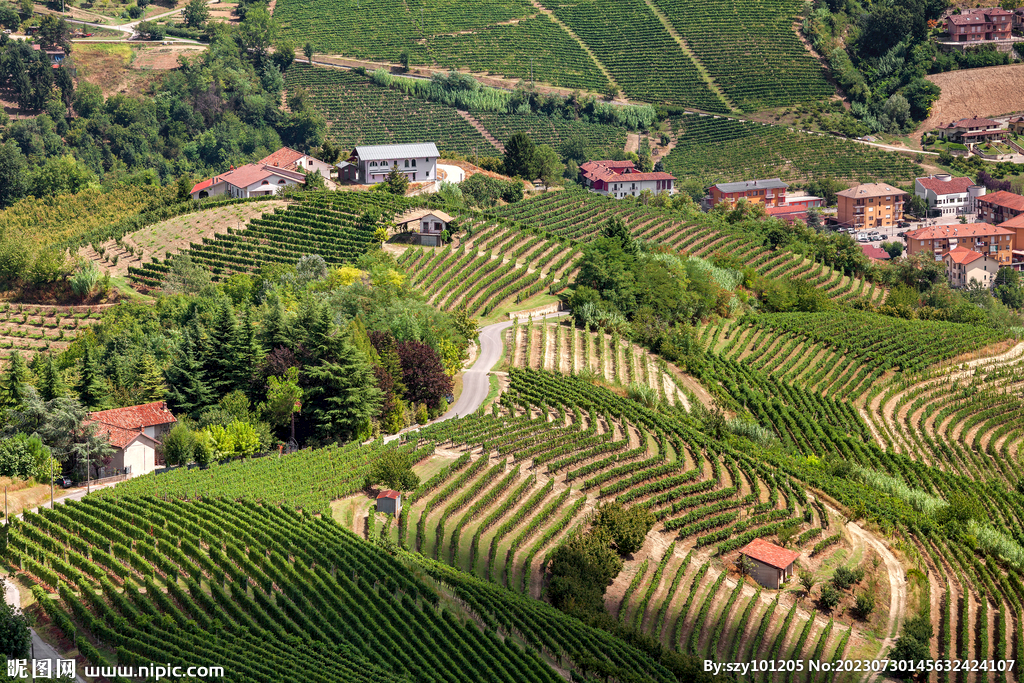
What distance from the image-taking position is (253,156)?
13025 cm

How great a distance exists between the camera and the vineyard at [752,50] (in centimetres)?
14112

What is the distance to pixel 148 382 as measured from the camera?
185 feet

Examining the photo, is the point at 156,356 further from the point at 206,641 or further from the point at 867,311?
the point at 867,311

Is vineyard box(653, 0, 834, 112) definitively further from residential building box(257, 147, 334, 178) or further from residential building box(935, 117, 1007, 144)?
residential building box(257, 147, 334, 178)

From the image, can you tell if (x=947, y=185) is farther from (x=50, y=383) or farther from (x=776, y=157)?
(x=50, y=383)

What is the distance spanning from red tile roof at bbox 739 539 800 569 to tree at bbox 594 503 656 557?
391 centimetres

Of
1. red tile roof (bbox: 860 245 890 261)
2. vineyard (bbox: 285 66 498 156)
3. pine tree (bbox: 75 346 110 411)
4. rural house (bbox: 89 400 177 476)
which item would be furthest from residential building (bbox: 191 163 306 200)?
red tile roof (bbox: 860 245 890 261)

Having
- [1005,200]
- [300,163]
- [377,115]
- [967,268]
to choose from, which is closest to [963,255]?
[967,268]

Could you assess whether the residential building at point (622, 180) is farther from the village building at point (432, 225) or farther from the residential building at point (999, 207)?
the village building at point (432, 225)

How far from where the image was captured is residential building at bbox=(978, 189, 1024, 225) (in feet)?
389

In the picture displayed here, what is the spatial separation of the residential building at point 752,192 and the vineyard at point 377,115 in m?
25.6

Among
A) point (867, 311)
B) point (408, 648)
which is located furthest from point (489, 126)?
point (408, 648)

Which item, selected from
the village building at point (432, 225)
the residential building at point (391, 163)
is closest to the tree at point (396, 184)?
the residential building at point (391, 163)

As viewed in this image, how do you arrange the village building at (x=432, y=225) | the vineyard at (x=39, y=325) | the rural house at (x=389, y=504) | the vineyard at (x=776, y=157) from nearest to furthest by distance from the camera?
1. the rural house at (x=389, y=504)
2. the vineyard at (x=39, y=325)
3. the village building at (x=432, y=225)
4. the vineyard at (x=776, y=157)
